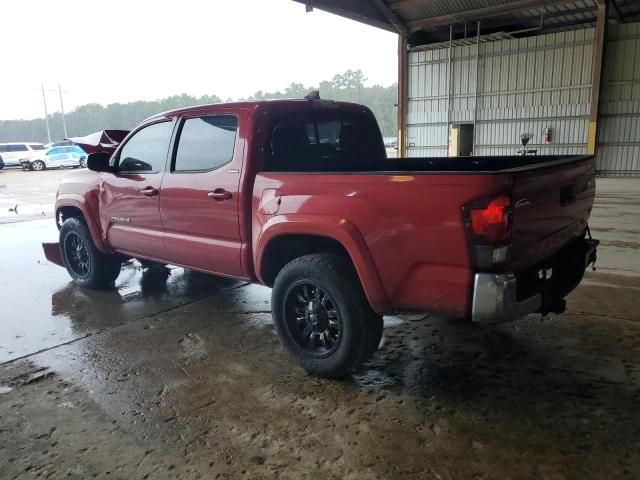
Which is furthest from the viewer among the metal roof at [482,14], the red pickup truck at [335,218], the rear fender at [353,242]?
the metal roof at [482,14]

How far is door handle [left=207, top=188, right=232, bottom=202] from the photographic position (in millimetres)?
3487

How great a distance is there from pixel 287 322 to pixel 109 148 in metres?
3.94

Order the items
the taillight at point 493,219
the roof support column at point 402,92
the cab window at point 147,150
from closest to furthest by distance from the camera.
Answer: the taillight at point 493,219
the cab window at point 147,150
the roof support column at point 402,92

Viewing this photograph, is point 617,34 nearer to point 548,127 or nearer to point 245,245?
point 548,127

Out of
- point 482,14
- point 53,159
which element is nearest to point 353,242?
point 482,14

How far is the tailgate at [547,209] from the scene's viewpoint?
96.9 inches

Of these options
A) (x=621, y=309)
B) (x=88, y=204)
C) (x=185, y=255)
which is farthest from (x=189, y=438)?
(x=621, y=309)

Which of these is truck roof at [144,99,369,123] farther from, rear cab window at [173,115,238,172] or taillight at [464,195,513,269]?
taillight at [464,195,513,269]

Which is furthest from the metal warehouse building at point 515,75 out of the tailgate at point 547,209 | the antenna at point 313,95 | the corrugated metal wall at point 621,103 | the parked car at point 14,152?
the parked car at point 14,152

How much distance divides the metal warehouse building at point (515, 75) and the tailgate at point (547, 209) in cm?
1322

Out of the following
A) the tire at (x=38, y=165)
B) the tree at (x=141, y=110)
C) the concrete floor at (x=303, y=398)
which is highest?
the tree at (x=141, y=110)

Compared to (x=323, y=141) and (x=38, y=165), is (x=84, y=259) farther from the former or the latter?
(x=38, y=165)

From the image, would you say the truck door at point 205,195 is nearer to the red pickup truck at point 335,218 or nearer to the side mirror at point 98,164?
the red pickup truck at point 335,218

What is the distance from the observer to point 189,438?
8.40 feet
